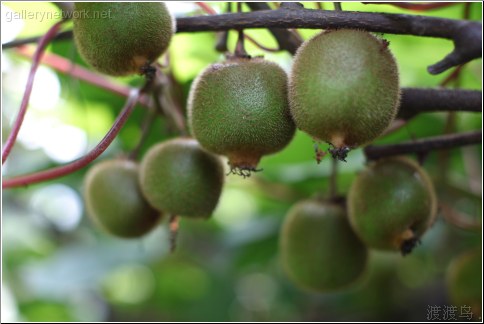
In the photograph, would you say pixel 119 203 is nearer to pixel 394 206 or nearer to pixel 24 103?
pixel 24 103

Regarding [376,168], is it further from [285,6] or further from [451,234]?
[451,234]

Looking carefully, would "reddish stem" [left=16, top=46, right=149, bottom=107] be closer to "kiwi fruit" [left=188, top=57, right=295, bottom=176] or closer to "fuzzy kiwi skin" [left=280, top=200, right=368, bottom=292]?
"fuzzy kiwi skin" [left=280, top=200, right=368, bottom=292]

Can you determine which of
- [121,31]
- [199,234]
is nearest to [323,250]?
[121,31]

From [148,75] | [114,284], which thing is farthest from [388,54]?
[114,284]

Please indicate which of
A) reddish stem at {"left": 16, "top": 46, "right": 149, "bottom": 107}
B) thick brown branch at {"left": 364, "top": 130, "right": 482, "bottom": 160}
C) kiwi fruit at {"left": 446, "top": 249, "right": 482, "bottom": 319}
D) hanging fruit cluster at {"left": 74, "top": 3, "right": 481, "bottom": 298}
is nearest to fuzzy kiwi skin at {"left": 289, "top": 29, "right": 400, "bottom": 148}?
hanging fruit cluster at {"left": 74, "top": 3, "right": 481, "bottom": 298}

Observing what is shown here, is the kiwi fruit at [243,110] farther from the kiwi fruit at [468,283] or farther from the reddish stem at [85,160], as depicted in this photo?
the kiwi fruit at [468,283]

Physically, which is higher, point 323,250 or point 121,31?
point 121,31

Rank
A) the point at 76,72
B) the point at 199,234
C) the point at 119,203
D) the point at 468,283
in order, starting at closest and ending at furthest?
the point at 119,203 → the point at 468,283 → the point at 76,72 → the point at 199,234
